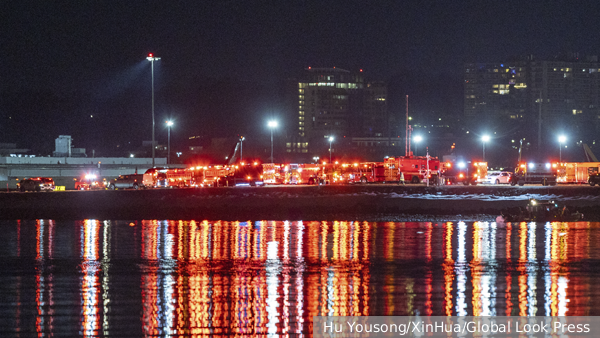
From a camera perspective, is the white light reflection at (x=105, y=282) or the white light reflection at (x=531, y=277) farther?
the white light reflection at (x=531, y=277)

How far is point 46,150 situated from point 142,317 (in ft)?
380

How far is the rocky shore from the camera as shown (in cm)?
3519

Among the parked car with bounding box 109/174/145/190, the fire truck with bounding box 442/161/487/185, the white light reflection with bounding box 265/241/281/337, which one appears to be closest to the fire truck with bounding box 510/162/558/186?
the fire truck with bounding box 442/161/487/185

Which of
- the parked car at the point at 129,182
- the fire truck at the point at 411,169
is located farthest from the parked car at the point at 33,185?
the fire truck at the point at 411,169

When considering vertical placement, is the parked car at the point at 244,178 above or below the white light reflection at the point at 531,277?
above

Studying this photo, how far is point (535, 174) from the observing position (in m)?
55.6

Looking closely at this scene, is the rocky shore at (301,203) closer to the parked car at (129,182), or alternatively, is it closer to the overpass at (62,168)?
the parked car at (129,182)

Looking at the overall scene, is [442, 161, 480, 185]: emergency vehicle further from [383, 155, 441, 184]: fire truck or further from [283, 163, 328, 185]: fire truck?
[283, 163, 328, 185]: fire truck

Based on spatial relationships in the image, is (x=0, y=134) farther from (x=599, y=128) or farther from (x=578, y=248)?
(x=599, y=128)

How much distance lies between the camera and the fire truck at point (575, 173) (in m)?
55.2

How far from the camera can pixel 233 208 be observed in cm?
3869

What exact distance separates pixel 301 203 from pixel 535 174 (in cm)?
2535

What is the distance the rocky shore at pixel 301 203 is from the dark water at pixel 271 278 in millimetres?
9505

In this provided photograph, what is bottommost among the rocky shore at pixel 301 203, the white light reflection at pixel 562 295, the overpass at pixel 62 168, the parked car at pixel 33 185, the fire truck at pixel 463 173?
the white light reflection at pixel 562 295
